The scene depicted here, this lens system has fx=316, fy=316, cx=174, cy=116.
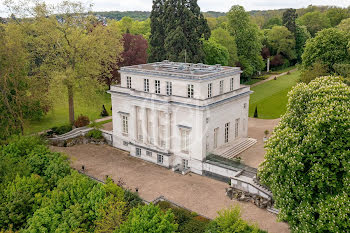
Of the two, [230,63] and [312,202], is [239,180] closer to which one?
[312,202]

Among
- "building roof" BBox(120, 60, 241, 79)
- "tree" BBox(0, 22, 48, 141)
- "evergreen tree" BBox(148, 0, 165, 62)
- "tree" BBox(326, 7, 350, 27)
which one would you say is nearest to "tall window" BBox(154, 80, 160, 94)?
"building roof" BBox(120, 60, 241, 79)

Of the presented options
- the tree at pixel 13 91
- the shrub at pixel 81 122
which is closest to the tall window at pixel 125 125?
the shrub at pixel 81 122

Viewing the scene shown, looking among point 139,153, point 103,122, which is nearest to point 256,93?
point 103,122

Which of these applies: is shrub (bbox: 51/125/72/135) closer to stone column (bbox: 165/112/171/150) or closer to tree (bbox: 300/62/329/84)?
stone column (bbox: 165/112/171/150)

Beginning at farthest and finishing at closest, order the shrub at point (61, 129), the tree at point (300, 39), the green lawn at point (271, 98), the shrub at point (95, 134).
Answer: the tree at point (300, 39) < the green lawn at point (271, 98) < the shrub at point (61, 129) < the shrub at point (95, 134)

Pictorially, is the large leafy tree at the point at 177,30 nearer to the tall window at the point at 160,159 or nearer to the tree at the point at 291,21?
the tall window at the point at 160,159

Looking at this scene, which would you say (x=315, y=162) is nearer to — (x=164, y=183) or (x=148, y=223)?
(x=148, y=223)
